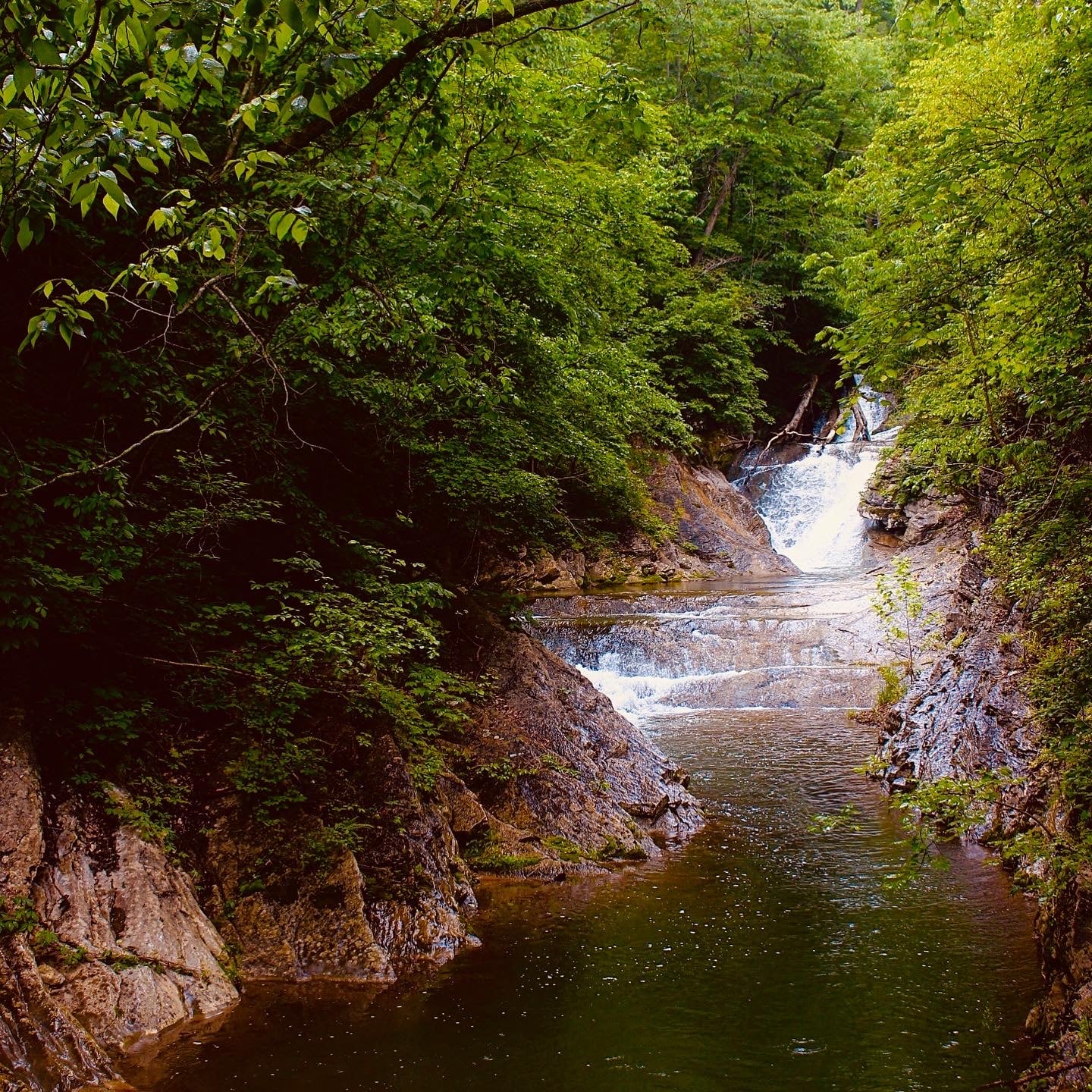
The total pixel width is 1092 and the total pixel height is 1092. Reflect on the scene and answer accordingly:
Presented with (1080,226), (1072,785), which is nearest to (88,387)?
(1080,226)

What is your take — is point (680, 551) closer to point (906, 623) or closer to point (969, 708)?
point (906, 623)

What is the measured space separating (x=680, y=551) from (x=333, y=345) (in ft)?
54.4

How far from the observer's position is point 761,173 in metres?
28.7

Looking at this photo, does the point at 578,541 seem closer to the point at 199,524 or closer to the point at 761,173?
the point at 199,524

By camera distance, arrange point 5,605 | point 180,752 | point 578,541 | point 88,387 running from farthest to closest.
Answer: point 578,541 < point 180,752 < point 88,387 < point 5,605

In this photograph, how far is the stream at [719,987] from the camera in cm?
387

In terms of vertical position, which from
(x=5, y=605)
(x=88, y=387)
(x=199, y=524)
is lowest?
(x=5, y=605)

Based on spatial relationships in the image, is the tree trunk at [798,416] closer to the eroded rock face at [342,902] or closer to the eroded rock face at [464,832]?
the eroded rock face at [464,832]

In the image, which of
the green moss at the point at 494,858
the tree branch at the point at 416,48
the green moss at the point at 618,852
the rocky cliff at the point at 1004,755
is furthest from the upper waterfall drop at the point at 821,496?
the tree branch at the point at 416,48

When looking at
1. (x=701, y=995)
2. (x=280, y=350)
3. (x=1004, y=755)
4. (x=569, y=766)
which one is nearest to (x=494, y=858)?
(x=569, y=766)

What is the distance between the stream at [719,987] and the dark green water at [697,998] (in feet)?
0.04

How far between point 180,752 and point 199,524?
1.55 metres

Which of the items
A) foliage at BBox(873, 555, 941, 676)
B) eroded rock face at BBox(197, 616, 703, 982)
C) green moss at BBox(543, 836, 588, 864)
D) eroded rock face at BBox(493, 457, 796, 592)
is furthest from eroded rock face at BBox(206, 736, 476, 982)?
eroded rock face at BBox(493, 457, 796, 592)

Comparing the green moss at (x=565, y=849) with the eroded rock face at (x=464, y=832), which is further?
the green moss at (x=565, y=849)
